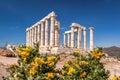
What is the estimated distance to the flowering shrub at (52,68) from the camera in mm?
10859

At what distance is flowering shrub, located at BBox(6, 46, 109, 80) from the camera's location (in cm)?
1086

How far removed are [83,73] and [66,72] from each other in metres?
0.79

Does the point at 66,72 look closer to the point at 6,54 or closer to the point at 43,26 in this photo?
the point at 6,54

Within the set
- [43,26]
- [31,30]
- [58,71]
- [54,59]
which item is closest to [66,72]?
[58,71]

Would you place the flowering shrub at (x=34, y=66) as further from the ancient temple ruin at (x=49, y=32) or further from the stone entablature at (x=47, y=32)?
the stone entablature at (x=47, y=32)

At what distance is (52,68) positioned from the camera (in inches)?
446

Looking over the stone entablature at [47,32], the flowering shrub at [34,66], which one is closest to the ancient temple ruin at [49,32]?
the stone entablature at [47,32]

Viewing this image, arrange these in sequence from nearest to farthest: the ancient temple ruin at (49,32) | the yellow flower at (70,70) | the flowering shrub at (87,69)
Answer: the yellow flower at (70,70) < the flowering shrub at (87,69) < the ancient temple ruin at (49,32)

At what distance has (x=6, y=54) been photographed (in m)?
41.2

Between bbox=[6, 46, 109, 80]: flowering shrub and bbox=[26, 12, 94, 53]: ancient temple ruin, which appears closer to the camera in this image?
bbox=[6, 46, 109, 80]: flowering shrub

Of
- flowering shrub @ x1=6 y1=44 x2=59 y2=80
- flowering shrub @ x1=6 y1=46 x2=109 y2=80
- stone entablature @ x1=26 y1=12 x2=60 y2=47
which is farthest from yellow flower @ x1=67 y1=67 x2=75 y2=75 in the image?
stone entablature @ x1=26 y1=12 x2=60 y2=47

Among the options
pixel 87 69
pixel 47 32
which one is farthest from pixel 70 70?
pixel 47 32

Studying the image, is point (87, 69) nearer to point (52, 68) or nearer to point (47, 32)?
point (52, 68)

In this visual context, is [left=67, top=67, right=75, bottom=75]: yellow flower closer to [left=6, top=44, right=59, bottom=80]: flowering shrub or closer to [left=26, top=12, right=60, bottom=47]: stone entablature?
[left=6, top=44, right=59, bottom=80]: flowering shrub
